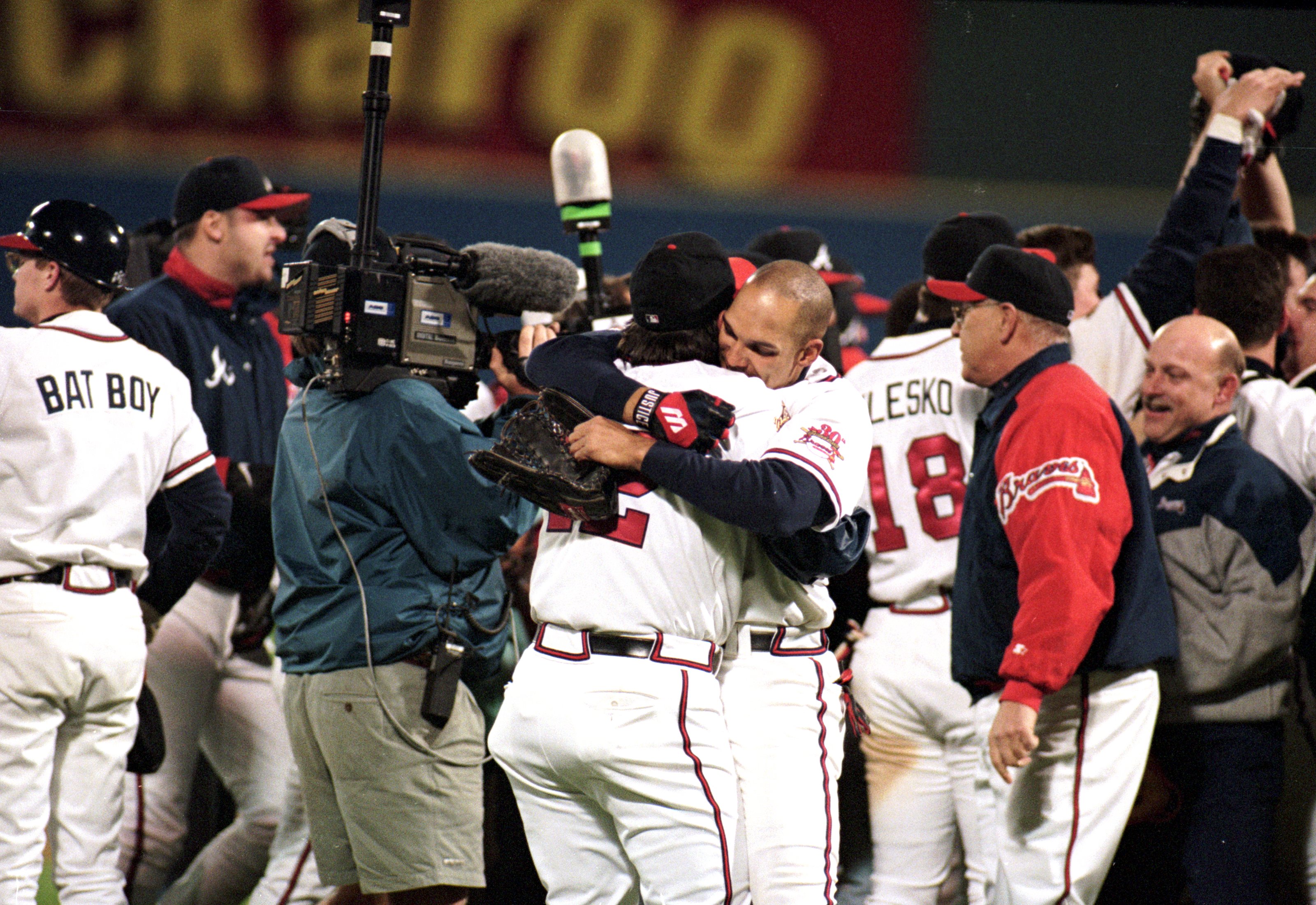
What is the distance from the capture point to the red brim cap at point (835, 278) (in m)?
4.12

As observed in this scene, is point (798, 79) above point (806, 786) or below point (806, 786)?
above

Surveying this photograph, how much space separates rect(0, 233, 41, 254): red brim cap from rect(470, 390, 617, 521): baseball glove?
1.50 meters

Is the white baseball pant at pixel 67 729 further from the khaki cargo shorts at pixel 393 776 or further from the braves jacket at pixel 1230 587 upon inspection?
the braves jacket at pixel 1230 587

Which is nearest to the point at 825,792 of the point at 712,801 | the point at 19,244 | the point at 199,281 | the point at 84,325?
the point at 712,801

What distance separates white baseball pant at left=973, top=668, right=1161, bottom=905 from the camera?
2.79m

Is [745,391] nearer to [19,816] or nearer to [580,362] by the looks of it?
[580,362]

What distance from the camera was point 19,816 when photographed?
2.95 m

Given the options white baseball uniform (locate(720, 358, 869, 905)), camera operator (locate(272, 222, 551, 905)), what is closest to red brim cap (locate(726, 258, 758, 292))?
white baseball uniform (locate(720, 358, 869, 905))

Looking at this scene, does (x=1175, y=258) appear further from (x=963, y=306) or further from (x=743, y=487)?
(x=743, y=487)

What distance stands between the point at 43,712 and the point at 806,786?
5.72 ft

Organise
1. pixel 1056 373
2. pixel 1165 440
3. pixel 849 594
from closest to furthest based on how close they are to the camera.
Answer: pixel 1056 373
pixel 1165 440
pixel 849 594

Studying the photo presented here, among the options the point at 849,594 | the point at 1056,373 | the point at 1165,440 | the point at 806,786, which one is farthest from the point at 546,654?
the point at 1165,440

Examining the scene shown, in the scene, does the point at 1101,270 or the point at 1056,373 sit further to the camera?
the point at 1101,270

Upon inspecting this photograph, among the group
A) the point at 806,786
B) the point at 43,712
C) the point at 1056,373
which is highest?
the point at 1056,373
